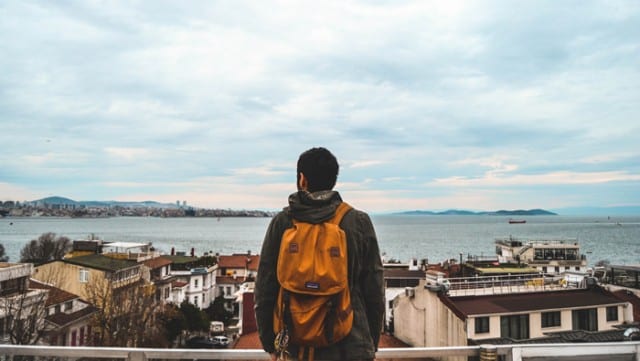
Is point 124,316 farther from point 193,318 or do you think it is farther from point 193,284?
point 193,284

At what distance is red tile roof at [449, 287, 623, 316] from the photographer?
60.5 ft

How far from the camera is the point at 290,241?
2.35m

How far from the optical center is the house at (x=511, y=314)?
1788cm

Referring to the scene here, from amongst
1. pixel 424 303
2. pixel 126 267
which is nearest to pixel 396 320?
pixel 424 303

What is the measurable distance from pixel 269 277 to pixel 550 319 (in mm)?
18690

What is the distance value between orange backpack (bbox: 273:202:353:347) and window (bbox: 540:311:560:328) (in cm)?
1833

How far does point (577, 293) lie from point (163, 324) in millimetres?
21335

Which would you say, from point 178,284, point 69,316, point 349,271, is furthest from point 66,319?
point 349,271

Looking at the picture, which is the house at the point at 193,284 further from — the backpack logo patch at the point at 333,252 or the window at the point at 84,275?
the backpack logo patch at the point at 333,252

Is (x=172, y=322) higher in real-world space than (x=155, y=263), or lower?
lower

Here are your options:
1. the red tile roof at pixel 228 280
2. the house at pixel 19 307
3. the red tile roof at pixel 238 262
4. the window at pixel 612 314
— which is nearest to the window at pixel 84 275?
the house at pixel 19 307

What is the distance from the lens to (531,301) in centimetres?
1947

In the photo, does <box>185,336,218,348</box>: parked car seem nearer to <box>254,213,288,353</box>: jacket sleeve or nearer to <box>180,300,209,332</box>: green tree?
<box>180,300,209,332</box>: green tree

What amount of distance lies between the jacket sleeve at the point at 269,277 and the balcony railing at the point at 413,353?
88 centimetres
